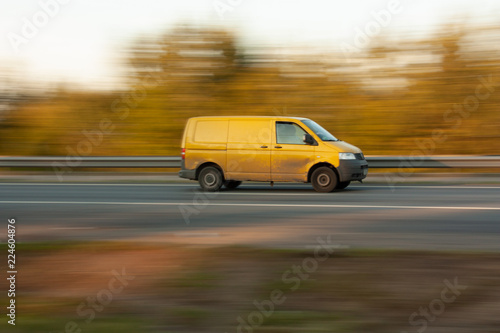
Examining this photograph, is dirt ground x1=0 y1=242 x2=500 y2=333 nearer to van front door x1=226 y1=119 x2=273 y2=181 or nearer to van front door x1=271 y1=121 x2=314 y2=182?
van front door x1=271 y1=121 x2=314 y2=182

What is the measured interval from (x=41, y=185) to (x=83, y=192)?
2877mm

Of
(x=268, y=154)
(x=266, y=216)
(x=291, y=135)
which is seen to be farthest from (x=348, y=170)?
(x=266, y=216)

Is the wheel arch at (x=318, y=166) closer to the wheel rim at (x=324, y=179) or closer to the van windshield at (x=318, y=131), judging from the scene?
the wheel rim at (x=324, y=179)

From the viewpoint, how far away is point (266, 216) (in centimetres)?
973

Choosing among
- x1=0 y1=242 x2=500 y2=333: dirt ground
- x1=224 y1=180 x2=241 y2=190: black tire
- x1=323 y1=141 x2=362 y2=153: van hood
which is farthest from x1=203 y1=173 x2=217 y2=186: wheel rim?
x1=0 y1=242 x2=500 y2=333: dirt ground

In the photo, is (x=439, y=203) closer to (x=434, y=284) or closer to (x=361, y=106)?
(x=434, y=284)

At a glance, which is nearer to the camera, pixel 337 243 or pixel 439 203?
pixel 337 243

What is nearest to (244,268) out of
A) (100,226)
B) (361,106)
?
(100,226)

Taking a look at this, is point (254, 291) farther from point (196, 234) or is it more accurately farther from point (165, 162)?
point (165, 162)

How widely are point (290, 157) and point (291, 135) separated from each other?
0.52m

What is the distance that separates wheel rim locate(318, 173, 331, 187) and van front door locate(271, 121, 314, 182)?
1.13 feet

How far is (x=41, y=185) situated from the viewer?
16.2 m

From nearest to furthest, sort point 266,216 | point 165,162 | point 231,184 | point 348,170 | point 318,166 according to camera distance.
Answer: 1. point 266,216
2. point 348,170
3. point 318,166
4. point 231,184
5. point 165,162

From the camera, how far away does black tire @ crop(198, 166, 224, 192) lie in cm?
1422
